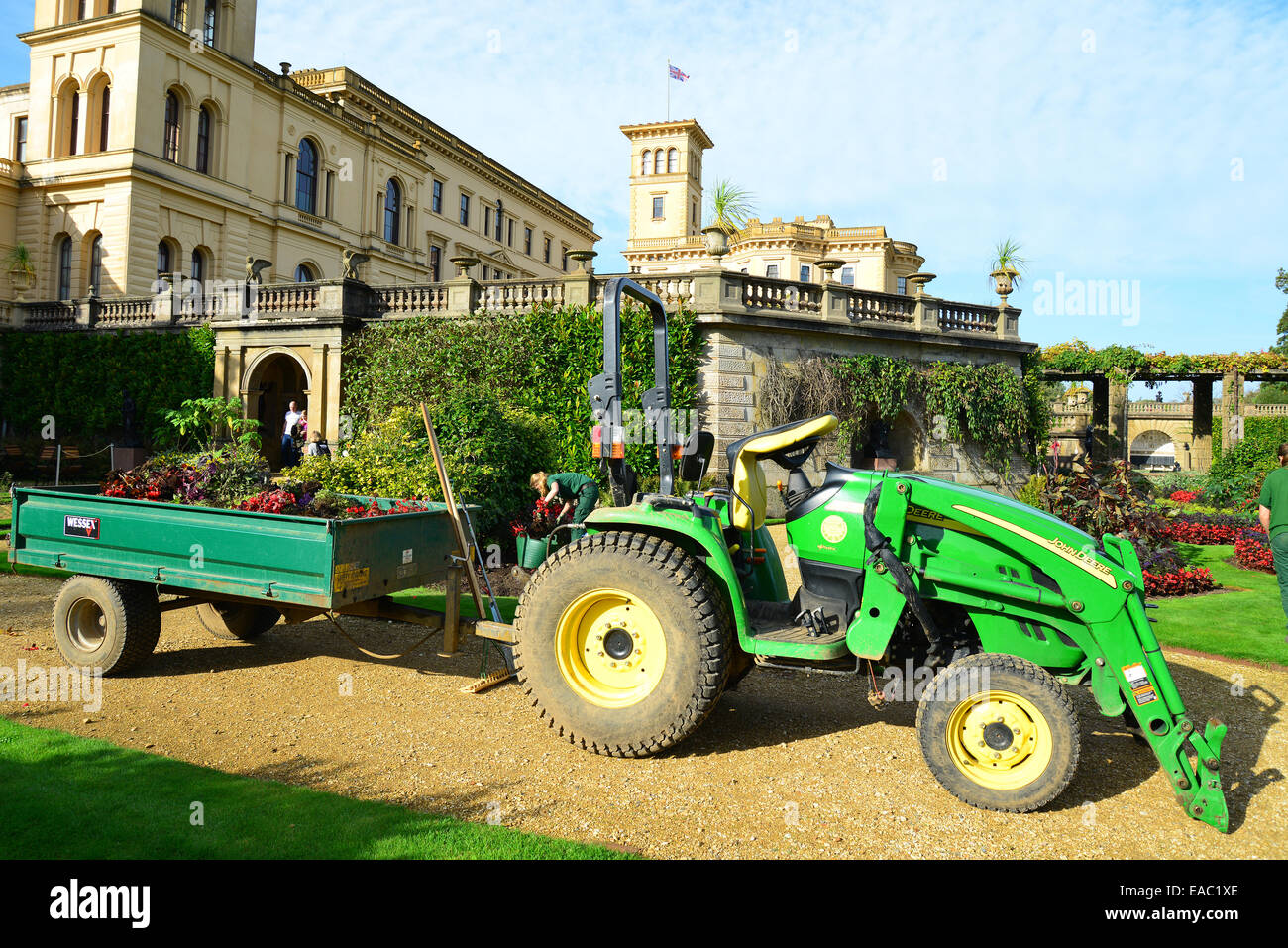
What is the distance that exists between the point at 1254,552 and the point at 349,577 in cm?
1383

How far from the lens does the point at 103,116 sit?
26953mm

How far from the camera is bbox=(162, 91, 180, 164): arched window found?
2738 centimetres

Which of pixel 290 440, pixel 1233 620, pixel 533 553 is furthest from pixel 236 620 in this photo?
pixel 290 440

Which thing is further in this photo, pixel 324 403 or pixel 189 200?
pixel 189 200

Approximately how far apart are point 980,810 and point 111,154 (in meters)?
31.9

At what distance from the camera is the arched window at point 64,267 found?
2752 cm

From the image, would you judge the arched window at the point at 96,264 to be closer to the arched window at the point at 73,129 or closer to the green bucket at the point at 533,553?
the arched window at the point at 73,129

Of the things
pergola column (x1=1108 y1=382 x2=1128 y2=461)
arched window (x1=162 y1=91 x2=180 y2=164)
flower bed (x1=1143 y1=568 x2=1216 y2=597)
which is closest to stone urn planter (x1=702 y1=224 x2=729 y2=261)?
flower bed (x1=1143 y1=568 x2=1216 y2=597)

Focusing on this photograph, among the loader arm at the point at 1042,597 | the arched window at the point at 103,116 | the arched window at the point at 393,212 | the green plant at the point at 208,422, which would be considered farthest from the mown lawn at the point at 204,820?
the arched window at the point at 393,212

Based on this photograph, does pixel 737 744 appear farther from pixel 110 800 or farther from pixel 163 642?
pixel 163 642

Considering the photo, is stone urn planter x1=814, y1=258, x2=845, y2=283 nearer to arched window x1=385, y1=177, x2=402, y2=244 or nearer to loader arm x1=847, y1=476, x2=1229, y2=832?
loader arm x1=847, y1=476, x2=1229, y2=832

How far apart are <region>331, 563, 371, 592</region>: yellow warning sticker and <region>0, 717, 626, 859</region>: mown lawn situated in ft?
4.07
